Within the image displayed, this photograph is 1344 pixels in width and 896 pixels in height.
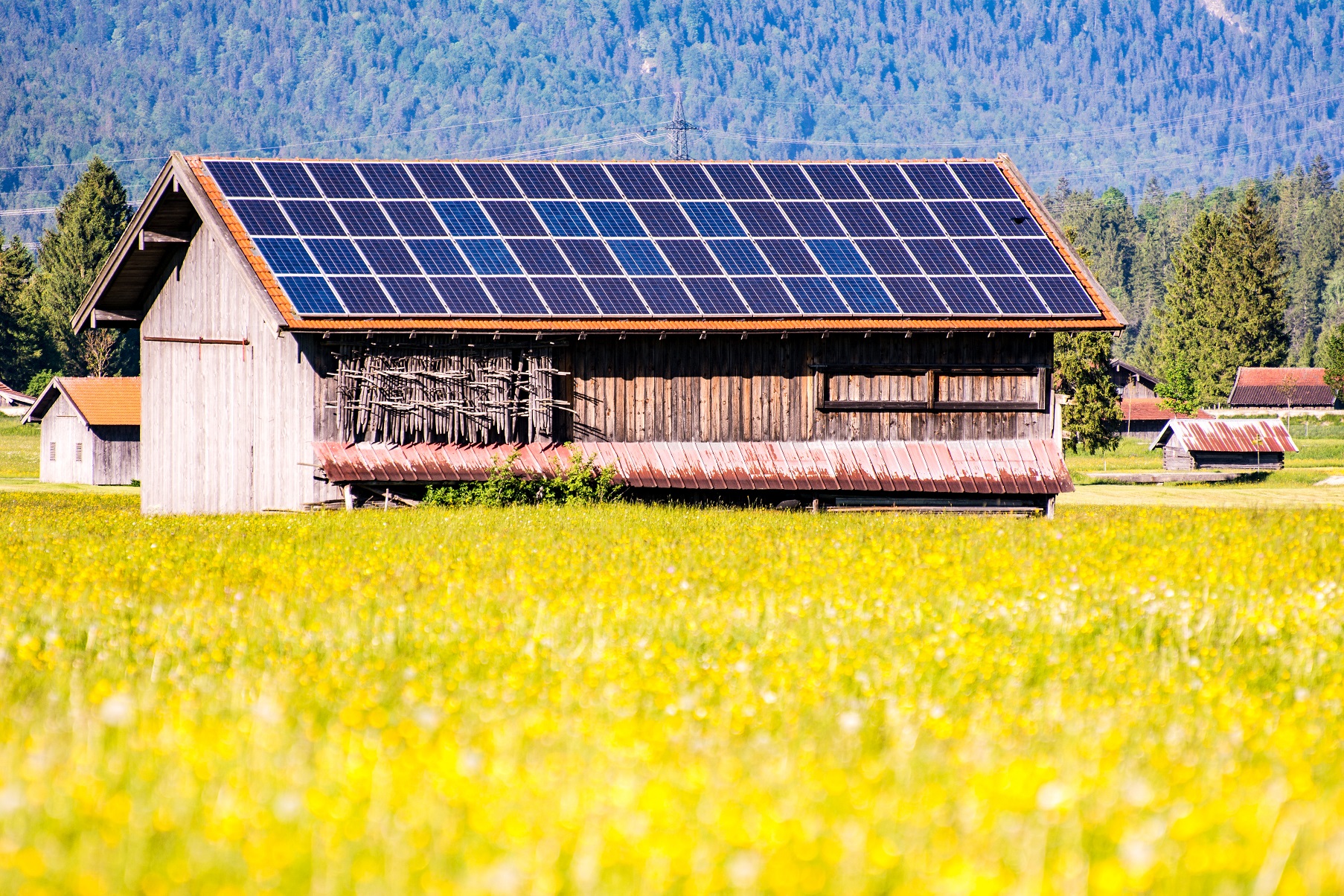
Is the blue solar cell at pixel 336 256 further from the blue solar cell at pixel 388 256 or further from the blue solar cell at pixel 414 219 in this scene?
the blue solar cell at pixel 414 219

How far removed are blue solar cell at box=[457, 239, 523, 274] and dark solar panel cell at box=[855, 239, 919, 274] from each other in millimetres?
6617

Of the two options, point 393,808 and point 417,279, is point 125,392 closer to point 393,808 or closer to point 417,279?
point 417,279

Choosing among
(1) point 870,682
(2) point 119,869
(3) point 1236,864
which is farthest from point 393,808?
(1) point 870,682

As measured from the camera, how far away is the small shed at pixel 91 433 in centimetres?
6212

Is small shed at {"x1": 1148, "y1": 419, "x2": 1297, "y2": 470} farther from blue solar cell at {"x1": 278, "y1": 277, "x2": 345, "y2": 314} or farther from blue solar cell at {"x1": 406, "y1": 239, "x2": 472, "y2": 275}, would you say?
blue solar cell at {"x1": 278, "y1": 277, "x2": 345, "y2": 314}

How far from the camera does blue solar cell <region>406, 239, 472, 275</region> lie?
1019 inches

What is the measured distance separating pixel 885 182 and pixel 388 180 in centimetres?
1002

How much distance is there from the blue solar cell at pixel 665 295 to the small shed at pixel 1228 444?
47476mm

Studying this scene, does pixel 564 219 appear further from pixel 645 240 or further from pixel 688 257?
pixel 688 257

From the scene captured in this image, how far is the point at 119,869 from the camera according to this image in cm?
486

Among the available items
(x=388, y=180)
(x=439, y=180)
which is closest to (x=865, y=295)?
(x=439, y=180)

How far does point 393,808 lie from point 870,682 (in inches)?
163

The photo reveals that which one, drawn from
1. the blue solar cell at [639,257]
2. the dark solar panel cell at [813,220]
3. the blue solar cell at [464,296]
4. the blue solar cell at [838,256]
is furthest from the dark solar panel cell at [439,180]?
the blue solar cell at [838,256]

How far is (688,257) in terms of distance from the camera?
87.4 ft
